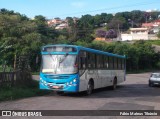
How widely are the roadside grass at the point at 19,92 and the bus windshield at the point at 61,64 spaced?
1.51 meters

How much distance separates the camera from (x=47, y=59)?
20.4m

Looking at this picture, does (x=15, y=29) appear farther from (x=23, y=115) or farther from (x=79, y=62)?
(x=23, y=115)

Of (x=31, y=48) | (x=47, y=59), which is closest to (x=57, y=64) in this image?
(x=47, y=59)

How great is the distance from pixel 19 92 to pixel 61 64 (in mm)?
2616

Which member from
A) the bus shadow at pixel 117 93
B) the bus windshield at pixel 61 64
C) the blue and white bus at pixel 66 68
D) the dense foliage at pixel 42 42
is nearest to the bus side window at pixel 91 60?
the blue and white bus at pixel 66 68

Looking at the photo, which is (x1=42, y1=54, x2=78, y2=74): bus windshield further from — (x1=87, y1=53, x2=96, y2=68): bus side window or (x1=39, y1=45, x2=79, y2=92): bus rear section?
(x1=87, y1=53, x2=96, y2=68): bus side window

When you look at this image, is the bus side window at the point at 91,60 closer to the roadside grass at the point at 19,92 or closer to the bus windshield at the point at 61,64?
the bus windshield at the point at 61,64

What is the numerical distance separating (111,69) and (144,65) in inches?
2124

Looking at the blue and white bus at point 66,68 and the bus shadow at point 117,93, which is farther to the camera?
the bus shadow at point 117,93

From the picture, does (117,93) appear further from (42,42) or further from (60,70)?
(42,42)

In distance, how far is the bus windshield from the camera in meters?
19.9

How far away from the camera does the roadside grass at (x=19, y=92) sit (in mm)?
18094

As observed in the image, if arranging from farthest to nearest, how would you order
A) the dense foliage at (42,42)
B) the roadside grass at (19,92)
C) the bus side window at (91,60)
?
the dense foliage at (42,42)
the bus side window at (91,60)
the roadside grass at (19,92)

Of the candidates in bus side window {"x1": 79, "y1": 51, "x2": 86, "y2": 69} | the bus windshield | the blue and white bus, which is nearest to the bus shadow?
the blue and white bus
